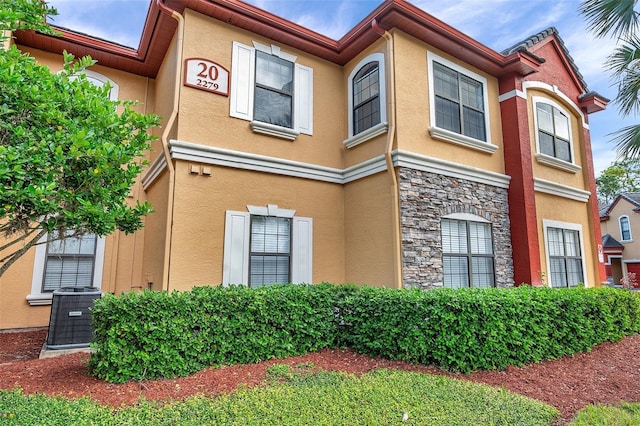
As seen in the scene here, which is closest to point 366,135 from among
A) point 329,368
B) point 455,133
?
point 455,133

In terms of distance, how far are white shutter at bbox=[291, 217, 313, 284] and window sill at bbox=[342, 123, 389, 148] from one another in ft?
6.72

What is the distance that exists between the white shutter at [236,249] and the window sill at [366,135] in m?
2.92

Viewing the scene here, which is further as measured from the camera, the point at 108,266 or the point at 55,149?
the point at 108,266

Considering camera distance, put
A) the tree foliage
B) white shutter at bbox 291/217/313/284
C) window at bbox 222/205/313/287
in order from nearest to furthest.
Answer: window at bbox 222/205/313/287, white shutter at bbox 291/217/313/284, the tree foliage

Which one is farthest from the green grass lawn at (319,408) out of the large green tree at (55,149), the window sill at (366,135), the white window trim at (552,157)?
the white window trim at (552,157)

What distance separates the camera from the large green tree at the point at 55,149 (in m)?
3.46

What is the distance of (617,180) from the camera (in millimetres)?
38750

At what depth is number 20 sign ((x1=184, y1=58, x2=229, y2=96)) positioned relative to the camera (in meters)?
6.87

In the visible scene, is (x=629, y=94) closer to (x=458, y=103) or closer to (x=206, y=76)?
(x=458, y=103)

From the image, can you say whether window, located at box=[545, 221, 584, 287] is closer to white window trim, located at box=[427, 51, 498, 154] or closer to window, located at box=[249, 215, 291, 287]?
white window trim, located at box=[427, 51, 498, 154]

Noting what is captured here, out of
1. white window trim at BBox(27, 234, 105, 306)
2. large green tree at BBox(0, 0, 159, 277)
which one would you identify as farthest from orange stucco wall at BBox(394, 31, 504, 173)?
white window trim at BBox(27, 234, 105, 306)

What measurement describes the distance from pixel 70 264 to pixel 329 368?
6305mm

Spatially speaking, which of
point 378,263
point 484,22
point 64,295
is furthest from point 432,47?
point 64,295

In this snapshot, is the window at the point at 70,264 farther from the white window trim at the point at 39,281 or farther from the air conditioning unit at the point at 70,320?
the air conditioning unit at the point at 70,320
